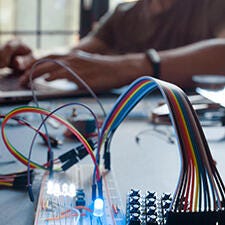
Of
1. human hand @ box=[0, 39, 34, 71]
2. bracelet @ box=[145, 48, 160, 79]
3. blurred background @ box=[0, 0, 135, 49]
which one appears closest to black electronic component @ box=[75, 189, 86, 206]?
bracelet @ box=[145, 48, 160, 79]

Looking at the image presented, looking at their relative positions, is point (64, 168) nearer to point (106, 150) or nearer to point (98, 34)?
point (106, 150)

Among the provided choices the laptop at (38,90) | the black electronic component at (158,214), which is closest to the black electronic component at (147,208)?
the black electronic component at (158,214)

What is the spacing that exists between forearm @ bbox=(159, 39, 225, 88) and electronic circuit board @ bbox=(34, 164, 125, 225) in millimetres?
518

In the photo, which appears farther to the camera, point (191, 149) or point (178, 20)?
point (178, 20)

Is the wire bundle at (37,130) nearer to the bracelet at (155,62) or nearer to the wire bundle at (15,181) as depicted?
the wire bundle at (15,181)

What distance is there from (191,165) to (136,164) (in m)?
0.26

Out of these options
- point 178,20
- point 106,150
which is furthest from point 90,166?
point 178,20

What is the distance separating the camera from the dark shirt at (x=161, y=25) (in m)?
1.31

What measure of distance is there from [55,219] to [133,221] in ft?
0.26

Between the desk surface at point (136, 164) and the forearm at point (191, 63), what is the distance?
0.23m

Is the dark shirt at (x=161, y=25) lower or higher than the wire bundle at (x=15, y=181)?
higher

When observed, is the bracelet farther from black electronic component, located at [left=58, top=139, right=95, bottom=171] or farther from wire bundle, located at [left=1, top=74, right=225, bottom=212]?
wire bundle, located at [left=1, top=74, right=225, bottom=212]

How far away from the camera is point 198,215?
0.39m

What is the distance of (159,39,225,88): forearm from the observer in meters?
1.05
